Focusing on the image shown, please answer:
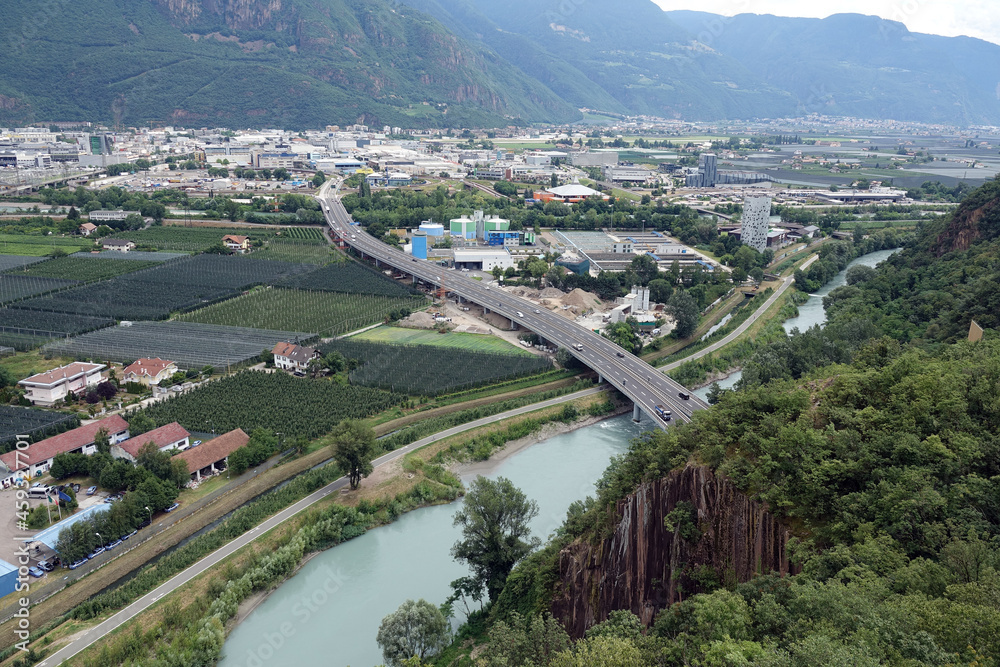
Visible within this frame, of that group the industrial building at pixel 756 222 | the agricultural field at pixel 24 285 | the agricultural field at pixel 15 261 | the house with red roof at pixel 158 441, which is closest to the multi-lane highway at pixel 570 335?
the house with red roof at pixel 158 441

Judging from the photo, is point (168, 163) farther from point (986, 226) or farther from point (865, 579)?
point (865, 579)

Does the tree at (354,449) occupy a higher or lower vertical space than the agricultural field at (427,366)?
higher

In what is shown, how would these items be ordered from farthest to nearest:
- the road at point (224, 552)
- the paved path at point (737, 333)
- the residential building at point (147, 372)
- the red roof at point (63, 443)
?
1. the paved path at point (737, 333)
2. the residential building at point (147, 372)
3. the red roof at point (63, 443)
4. the road at point (224, 552)

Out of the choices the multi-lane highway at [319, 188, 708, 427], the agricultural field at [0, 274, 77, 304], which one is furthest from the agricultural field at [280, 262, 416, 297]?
the agricultural field at [0, 274, 77, 304]

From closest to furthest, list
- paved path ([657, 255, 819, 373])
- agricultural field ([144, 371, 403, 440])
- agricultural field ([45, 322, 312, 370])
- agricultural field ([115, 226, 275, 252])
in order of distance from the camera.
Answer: agricultural field ([144, 371, 403, 440]) → agricultural field ([45, 322, 312, 370]) → paved path ([657, 255, 819, 373]) → agricultural field ([115, 226, 275, 252])

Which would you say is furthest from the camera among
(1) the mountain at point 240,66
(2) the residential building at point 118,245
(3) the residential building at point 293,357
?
(1) the mountain at point 240,66

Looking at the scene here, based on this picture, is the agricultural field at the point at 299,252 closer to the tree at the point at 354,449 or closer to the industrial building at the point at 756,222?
the tree at the point at 354,449

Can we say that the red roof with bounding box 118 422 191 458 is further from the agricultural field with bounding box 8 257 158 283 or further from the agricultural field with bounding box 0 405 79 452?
the agricultural field with bounding box 8 257 158 283
